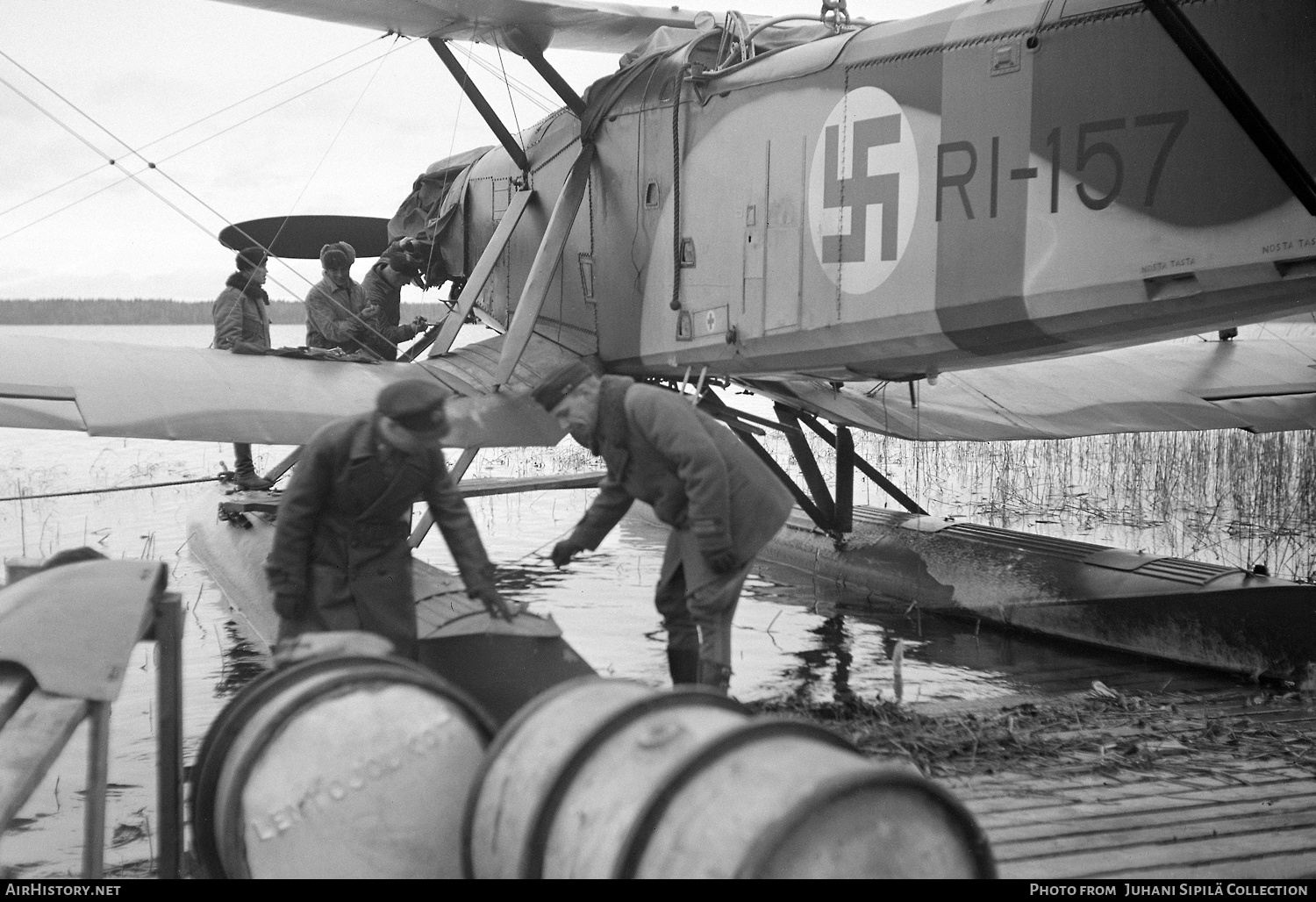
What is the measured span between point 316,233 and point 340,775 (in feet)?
33.8

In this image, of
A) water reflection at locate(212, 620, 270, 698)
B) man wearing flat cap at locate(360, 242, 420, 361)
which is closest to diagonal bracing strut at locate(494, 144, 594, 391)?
man wearing flat cap at locate(360, 242, 420, 361)

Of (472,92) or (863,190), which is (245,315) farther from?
(863,190)

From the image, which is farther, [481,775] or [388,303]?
[388,303]

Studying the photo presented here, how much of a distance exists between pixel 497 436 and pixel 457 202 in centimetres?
357

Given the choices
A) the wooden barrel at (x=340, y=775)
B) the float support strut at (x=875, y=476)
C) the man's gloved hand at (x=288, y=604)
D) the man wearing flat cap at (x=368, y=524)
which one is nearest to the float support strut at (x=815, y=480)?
the float support strut at (x=875, y=476)

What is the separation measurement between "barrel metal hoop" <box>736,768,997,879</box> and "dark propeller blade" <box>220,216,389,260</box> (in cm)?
1067

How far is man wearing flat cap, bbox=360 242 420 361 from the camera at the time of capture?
32.2 feet

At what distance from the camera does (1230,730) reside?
5195 millimetres

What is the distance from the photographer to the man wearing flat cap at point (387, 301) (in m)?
9.82

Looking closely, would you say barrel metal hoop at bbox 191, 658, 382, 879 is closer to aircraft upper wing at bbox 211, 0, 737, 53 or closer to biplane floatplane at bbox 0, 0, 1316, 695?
biplane floatplane at bbox 0, 0, 1316, 695

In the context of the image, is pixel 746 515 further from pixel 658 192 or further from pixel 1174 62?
pixel 658 192

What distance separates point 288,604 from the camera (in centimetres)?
425

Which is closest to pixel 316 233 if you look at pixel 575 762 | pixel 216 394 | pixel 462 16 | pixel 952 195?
pixel 462 16

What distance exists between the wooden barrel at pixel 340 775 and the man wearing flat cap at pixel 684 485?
5.59ft
